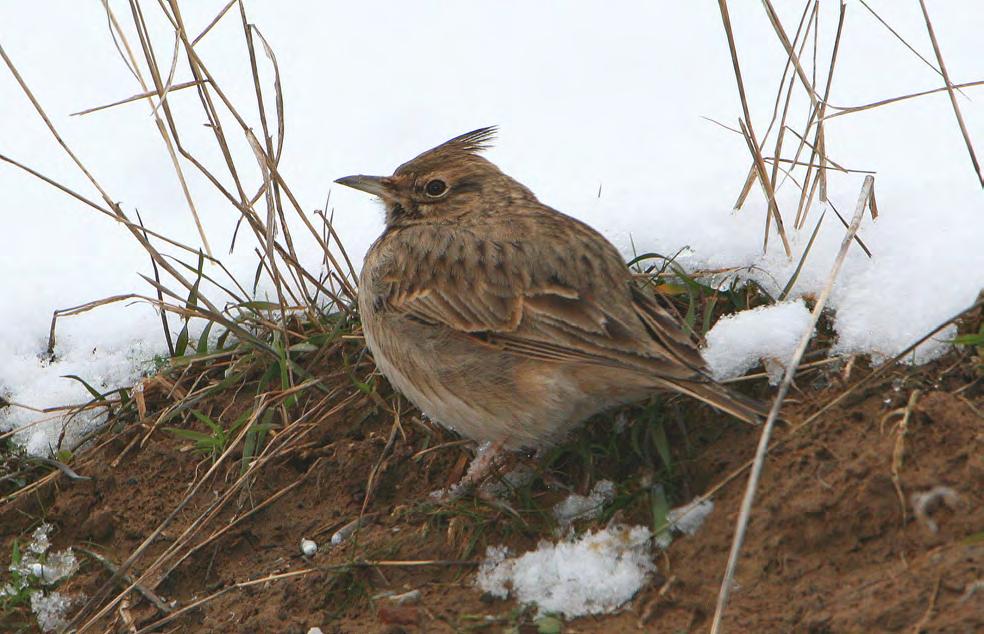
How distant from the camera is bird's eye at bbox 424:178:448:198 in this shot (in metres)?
5.53

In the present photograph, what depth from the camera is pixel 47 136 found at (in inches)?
330

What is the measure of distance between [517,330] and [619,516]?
842 millimetres

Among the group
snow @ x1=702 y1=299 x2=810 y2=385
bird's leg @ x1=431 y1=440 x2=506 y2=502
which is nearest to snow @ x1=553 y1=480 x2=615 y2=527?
bird's leg @ x1=431 y1=440 x2=506 y2=502

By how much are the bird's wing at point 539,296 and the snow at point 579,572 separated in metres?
0.65

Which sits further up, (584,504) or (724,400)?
(724,400)

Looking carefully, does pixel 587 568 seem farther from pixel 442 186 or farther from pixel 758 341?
pixel 442 186

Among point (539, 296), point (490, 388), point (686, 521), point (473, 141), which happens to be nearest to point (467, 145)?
point (473, 141)

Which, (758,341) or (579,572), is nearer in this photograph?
(579,572)

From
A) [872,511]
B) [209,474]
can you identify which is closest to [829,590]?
[872,511]

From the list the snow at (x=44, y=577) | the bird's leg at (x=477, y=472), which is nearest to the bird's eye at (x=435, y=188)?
the bird's leg at (x=477, y=472)

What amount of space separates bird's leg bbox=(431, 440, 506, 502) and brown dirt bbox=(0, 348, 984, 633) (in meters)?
0.14

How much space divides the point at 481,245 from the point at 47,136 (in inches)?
191

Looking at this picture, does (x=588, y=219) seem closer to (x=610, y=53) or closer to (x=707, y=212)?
(x=707, y=212)

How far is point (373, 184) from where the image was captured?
558 cm
